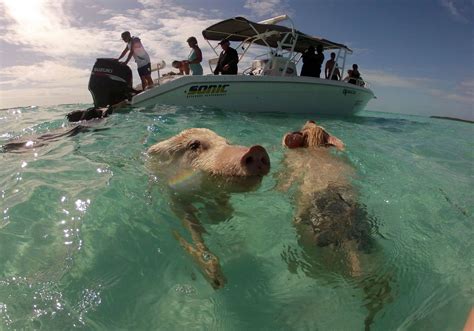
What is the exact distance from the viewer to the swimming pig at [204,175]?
2.87 meters

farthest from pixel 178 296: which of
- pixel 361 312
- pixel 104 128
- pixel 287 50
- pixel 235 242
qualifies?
pixel 287 50

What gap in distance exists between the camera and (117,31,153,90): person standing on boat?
523 inches

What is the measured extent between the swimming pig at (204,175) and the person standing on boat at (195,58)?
32.0ft

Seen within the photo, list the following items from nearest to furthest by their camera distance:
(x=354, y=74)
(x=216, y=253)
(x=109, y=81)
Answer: (x=216, y=253) → (x=109, y=81) → (x=354, y=74)

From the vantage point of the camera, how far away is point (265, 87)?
1338 cm

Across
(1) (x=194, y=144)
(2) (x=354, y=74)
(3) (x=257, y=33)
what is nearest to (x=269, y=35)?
(3) (x=257, y=33)

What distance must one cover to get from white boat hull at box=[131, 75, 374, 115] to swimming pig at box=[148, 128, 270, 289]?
8.36 meters

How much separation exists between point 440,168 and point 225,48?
920 cm

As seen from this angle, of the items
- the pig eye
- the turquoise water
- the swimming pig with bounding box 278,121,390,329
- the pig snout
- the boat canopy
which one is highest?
the boat canopy

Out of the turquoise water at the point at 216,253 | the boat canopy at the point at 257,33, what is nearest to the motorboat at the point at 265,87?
the boat canopy at the point at 257,33

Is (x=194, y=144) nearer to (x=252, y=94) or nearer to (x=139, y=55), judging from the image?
(x=252, y=94)

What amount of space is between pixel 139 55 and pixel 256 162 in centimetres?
1184

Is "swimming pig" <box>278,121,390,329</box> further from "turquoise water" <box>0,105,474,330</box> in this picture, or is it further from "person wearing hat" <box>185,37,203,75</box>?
"person wearing hat" <box>185,37,203,75</box>

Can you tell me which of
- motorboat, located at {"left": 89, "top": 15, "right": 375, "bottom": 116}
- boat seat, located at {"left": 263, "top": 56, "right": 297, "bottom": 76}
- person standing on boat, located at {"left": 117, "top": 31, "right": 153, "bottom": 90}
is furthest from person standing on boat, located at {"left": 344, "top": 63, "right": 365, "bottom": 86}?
person standing on boat, located at {"left": 117, "top": 31, "right": 153, "bottom": 90}
